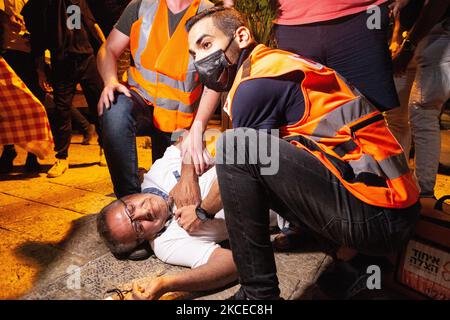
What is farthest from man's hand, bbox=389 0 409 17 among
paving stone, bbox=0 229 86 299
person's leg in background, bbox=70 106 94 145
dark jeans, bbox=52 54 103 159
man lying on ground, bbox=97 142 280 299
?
person's leg in background, bbox=70 106 94 145

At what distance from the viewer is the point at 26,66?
3674 millimetres

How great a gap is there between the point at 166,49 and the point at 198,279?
1494 millimetres

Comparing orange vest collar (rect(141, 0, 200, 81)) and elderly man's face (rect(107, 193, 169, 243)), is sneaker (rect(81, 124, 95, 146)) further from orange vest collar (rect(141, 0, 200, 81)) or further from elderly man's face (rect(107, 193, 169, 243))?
elderly man's face (rect(107, 193, 169, 243))

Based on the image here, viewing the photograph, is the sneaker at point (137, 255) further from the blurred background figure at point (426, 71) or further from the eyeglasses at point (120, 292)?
the blurred background figure at point (426, 71)

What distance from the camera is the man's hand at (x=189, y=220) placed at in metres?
1.92

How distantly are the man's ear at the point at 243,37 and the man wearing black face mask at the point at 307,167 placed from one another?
0.15 metres

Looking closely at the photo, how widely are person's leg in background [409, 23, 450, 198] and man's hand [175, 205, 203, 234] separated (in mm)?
1520

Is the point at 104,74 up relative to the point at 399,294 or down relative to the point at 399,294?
up

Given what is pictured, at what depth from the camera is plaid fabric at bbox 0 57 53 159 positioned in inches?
128

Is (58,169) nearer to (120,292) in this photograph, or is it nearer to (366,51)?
(120,292)

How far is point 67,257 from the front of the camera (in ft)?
6.59
